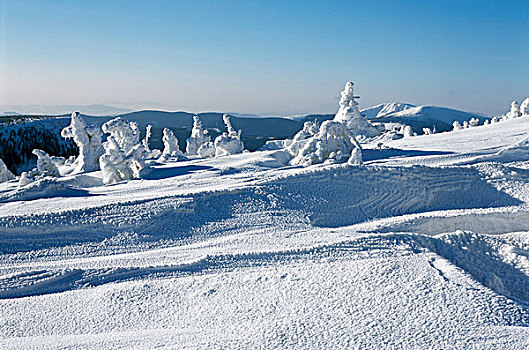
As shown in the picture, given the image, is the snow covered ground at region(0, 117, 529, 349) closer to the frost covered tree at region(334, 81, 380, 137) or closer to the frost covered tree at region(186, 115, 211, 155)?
the frost covered tree at region(334, 81, 380, 137)

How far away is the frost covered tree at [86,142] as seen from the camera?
16422 millimetres

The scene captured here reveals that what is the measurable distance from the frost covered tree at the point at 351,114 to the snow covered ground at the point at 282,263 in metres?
17.6

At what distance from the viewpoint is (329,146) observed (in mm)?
11586

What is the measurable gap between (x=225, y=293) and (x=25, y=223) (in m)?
3.15

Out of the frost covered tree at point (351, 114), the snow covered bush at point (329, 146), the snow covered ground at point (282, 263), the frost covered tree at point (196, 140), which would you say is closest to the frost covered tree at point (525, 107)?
the frost covered tree at point (351, 114)

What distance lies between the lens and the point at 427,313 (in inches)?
127

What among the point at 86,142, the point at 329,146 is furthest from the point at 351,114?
the point at 86,142

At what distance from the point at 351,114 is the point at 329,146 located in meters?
13.7

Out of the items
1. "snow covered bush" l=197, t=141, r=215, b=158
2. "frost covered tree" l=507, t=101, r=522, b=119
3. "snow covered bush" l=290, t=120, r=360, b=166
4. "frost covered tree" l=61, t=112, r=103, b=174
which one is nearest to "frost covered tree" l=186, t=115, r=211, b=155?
"snow covered bush" l=197, t=141, r=215, b=158

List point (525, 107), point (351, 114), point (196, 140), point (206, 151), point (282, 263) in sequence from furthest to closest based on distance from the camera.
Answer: point (196, 140) → point (206, 151) → point (525, 107) → point (351, 114) → point (282, 263)

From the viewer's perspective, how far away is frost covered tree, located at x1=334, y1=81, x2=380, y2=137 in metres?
24.5

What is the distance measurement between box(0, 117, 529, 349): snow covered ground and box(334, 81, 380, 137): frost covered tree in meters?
17.6

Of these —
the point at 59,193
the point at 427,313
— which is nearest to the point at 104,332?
the point at 427,313

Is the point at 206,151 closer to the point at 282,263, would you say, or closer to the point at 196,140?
the point at 196,140
